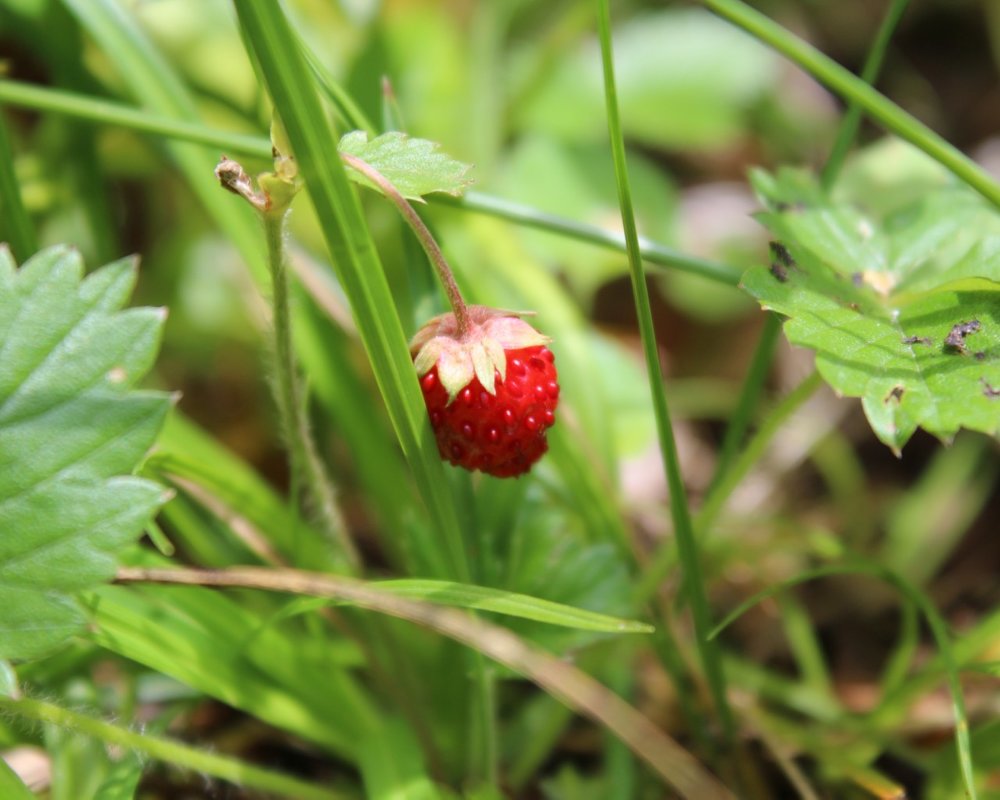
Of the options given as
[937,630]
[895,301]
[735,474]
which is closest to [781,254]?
[895,301]

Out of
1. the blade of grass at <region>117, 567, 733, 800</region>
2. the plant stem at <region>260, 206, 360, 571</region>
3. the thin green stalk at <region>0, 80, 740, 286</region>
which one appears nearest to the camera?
the blade of grass at <region>117, 567, 733, 800</region>

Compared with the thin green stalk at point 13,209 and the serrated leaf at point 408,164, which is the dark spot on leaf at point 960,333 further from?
the thin green stalk at point 13,209

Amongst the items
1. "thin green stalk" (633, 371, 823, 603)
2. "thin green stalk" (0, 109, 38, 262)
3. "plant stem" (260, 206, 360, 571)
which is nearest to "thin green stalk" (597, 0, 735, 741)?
"thin green stalk" (633, 371, 823, 603)

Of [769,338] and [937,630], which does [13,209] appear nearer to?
[769,338]

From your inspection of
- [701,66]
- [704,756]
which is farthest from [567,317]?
[701,66]

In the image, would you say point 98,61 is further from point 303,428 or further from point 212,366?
point 303,428

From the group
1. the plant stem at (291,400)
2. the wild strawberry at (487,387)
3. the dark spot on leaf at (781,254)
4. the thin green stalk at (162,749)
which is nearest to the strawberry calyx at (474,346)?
the wild strawberry at (487,387)

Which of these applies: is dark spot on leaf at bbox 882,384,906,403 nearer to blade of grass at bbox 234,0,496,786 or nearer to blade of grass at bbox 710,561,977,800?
blade of grass at bbox 710,561,977,800
